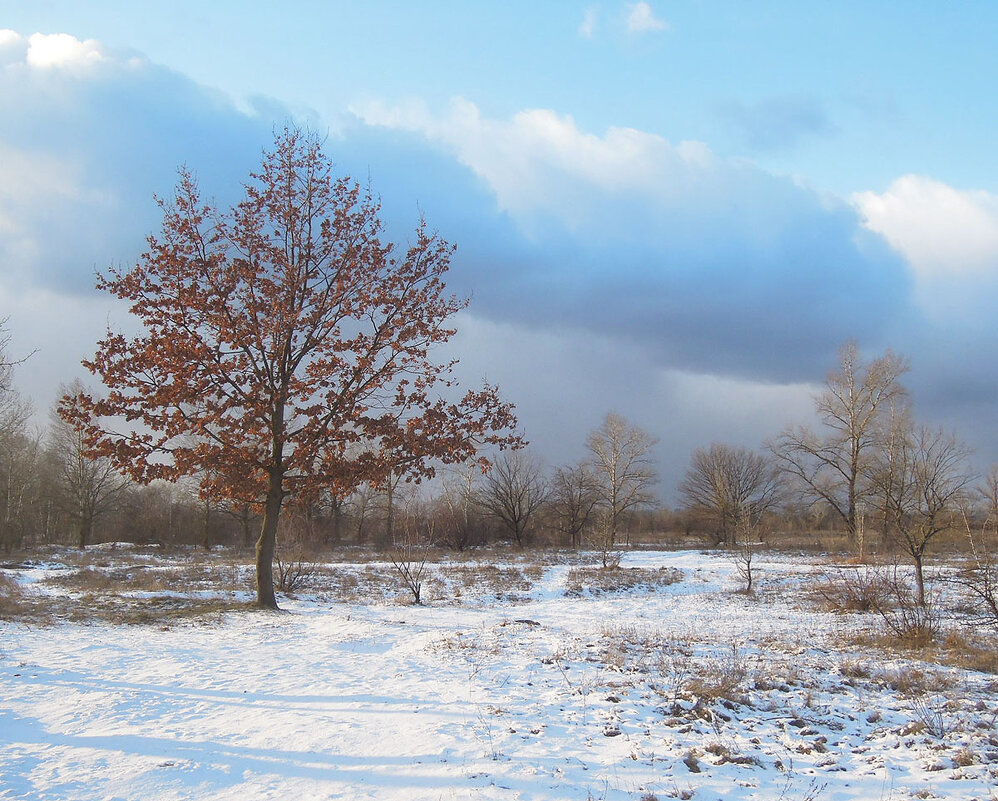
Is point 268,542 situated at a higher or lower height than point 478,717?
higher

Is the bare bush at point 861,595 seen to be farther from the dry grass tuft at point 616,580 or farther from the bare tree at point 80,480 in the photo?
the bare tree at point 80,480

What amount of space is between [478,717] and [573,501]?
2221 inches

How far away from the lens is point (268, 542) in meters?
15.2

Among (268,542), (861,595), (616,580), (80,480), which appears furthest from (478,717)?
(80,480)

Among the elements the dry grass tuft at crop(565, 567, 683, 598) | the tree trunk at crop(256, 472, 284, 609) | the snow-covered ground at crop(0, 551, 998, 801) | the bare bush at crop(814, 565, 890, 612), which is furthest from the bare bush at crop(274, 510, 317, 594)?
the bare bush at crop(814, 565, 890, 612)

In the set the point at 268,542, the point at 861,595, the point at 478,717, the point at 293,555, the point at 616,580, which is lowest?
the point at 616,580

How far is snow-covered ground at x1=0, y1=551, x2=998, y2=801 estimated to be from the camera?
4.95 meters

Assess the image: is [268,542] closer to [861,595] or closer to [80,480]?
[861,595]

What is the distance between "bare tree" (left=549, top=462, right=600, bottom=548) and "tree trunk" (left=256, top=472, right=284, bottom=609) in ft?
151

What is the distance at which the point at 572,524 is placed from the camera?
200ft

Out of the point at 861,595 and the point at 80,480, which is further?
the point at 80,480

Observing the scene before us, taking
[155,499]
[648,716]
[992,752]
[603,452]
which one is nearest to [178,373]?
[648,716]

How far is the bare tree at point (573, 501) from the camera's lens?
60719 millimetres

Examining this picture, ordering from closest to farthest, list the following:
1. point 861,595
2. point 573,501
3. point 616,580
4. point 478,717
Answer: point 478,717
point 861,595
point 616,580
point 573,501
